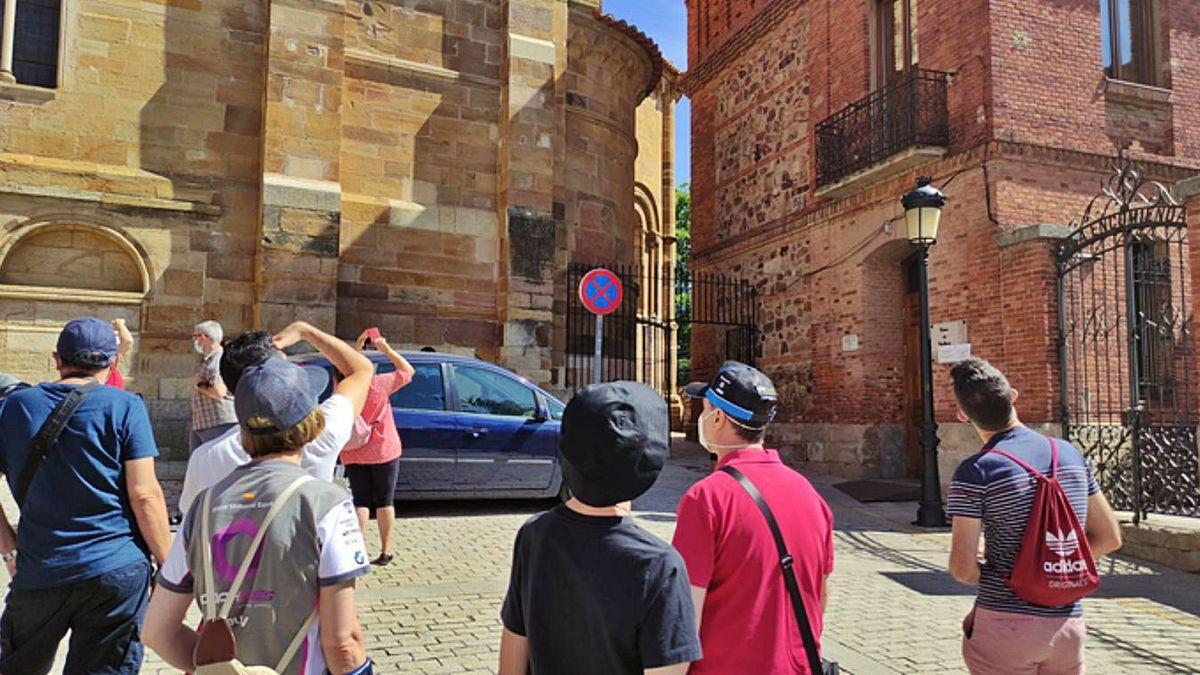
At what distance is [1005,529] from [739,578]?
1.17m

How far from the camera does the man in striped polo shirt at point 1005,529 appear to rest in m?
2.86

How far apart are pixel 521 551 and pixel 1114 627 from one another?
5.68 metres

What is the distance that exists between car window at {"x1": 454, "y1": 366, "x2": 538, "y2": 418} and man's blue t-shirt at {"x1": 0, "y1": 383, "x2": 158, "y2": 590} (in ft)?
20.2

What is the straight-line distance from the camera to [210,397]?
17.5ft

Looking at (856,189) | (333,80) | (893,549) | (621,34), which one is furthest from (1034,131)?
(333,80)

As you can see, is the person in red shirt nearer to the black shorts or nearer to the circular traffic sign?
the black shorts

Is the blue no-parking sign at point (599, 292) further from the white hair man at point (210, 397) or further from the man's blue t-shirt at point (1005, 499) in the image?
the man's blue t-shirt at point (1005, 499)

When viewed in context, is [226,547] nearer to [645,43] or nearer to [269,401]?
[269,401]

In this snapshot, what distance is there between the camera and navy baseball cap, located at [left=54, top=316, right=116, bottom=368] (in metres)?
3.24

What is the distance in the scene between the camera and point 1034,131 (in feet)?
38.8

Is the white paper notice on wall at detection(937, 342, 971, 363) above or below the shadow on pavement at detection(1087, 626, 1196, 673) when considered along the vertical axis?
above

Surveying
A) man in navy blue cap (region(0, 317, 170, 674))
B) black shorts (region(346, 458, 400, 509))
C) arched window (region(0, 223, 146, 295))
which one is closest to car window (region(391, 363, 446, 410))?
black shorts (region(346, 458, 400, 509))

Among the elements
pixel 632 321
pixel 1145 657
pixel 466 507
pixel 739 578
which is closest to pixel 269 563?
pixel 739 578

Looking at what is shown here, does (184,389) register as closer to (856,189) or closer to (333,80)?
(333,80)
